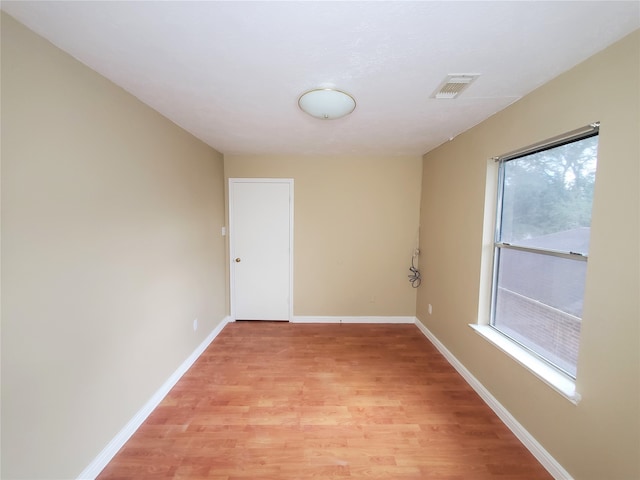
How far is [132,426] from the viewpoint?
1690mm

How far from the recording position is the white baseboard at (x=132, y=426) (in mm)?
1409

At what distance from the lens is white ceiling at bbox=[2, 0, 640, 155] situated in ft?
3.25

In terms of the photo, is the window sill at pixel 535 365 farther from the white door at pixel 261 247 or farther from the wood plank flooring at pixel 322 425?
the white door at pixel 261 247

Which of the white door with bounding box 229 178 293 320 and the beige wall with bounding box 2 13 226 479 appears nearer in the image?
the beige wall with bounding box 2 13 226 479

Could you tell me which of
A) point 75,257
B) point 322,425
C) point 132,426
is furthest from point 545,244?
point 132,426

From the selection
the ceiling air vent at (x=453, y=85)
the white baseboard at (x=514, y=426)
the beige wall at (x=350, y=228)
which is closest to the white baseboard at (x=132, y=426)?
the beige wall at (x=350, y=228)

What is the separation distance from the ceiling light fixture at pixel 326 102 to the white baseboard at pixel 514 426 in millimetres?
2529

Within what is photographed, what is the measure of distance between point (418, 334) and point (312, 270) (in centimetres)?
165

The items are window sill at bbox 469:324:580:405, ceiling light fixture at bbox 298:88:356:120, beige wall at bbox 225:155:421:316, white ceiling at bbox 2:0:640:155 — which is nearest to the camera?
white ceiling at bbox 2:0:640:155

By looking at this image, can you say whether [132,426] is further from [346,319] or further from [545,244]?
[545,244]

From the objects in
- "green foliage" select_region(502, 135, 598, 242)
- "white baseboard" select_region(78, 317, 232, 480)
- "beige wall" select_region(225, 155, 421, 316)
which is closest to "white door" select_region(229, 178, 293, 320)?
"beige wall" select_region(225, 155, 421, 316)

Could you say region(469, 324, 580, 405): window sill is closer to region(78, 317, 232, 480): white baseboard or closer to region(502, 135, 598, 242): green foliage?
region(502, 135, 598, 242): green foliage

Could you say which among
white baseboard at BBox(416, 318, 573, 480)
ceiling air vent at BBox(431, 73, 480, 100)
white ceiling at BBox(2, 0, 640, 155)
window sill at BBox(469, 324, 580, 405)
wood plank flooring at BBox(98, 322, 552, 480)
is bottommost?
wood plank flooring at BBox(98, 322, 552, 480)

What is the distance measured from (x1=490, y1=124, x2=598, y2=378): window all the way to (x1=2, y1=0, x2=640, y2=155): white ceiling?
495 millimetres
